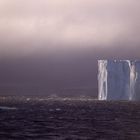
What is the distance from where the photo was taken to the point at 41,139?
73125 millimetres

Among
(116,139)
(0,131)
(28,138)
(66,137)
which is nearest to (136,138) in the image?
(116,139)

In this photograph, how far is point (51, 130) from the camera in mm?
86562

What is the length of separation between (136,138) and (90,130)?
47.2ft

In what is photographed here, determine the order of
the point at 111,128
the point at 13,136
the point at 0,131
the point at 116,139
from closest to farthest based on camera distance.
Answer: the point at 116,139 → the point at 13,136 → the point at 0,131 → the point at 111,128

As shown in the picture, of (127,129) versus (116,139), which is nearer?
(116,139)

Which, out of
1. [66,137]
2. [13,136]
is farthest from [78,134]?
[13,136]

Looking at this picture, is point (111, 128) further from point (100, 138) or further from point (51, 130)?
point (100, 138)

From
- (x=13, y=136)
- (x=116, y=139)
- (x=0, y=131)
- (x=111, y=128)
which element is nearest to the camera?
(x=116, y=139)

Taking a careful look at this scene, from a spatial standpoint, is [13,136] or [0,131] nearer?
[13,136]

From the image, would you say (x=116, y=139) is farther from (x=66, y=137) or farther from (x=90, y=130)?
(x=90, y=130)

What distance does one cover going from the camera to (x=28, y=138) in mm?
74688

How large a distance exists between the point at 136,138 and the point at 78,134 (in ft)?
33.4

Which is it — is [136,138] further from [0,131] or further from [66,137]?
[0,131]

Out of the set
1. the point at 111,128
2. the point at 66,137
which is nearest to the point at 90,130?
the point at 111,128
